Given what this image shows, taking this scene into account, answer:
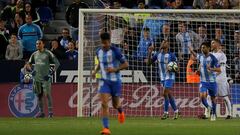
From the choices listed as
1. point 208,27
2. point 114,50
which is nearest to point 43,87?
point 208,27

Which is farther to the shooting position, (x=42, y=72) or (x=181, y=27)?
(x=181, y=27)

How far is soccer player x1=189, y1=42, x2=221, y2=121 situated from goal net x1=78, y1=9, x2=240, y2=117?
2128 millimetres

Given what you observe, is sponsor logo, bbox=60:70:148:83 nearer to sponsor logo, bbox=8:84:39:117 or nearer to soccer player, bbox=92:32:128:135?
sponsor logo, bbox=8:84:39:117

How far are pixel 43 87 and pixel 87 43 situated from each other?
2073 millimetres

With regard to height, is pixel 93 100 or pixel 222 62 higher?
pixel 222 62

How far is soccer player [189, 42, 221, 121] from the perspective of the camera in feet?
72.6

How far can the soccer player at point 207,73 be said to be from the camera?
22.1 m

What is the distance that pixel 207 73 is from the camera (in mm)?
22453

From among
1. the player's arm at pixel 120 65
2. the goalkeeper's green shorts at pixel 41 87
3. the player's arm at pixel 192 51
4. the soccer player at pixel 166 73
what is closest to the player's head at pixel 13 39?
the goalkeeper's green shorts at pixel 41 87

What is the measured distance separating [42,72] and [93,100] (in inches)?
74.6

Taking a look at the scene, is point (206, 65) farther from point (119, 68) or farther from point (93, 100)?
point (119, 68)

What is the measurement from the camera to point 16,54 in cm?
2594

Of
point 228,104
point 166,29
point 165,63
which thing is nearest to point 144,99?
point 165,63

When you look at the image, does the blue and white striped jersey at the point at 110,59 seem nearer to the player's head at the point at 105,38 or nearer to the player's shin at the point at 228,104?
the player's head at the point at 105,38
